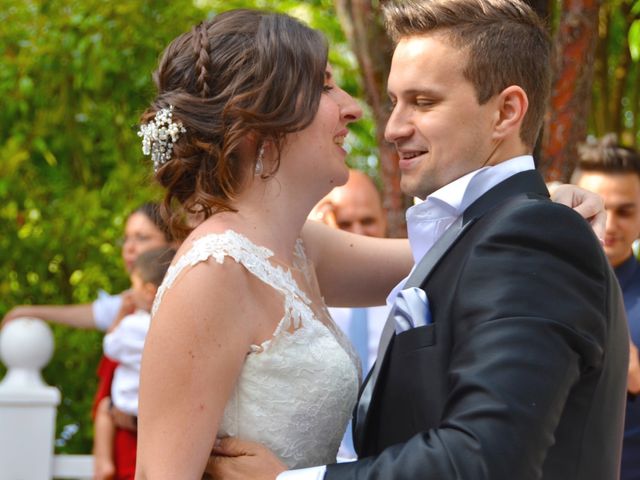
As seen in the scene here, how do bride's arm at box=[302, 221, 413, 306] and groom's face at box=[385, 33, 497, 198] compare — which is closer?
groom's face at box=[385, 33, 497, 198]

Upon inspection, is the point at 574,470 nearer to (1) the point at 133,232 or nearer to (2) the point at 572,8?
(2) the point at 572,8

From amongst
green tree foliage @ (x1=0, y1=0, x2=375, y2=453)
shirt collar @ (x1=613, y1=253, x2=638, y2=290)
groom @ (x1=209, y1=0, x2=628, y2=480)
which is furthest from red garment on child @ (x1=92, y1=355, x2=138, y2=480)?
groom @ (x1=209, y1=0, x2=628, y2=480)

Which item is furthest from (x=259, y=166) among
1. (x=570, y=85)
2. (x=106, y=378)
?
(x=106, y=378)

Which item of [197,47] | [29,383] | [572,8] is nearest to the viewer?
[197,47]

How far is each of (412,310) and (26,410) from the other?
3.75 metres

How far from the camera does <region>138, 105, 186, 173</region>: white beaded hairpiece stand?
9.49 ft

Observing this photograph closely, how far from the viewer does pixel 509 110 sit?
263 centimetres

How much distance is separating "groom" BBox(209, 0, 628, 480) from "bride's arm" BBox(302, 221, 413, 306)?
0.80m

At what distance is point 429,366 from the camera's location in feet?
7.74

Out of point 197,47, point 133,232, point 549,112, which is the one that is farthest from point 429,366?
point 133,232

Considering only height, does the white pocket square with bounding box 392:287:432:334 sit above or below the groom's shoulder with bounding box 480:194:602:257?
below

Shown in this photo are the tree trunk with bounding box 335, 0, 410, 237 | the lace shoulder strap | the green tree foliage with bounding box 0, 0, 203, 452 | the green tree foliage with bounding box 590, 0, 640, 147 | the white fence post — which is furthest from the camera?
the green tree foliage with bounding box 590, 0, 640, 147

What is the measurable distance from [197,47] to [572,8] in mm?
→ 2461

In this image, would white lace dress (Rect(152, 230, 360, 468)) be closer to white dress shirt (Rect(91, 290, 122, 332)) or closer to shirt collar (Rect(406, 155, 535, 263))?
shirt collar (Rect(406, 155, 535, 263))
